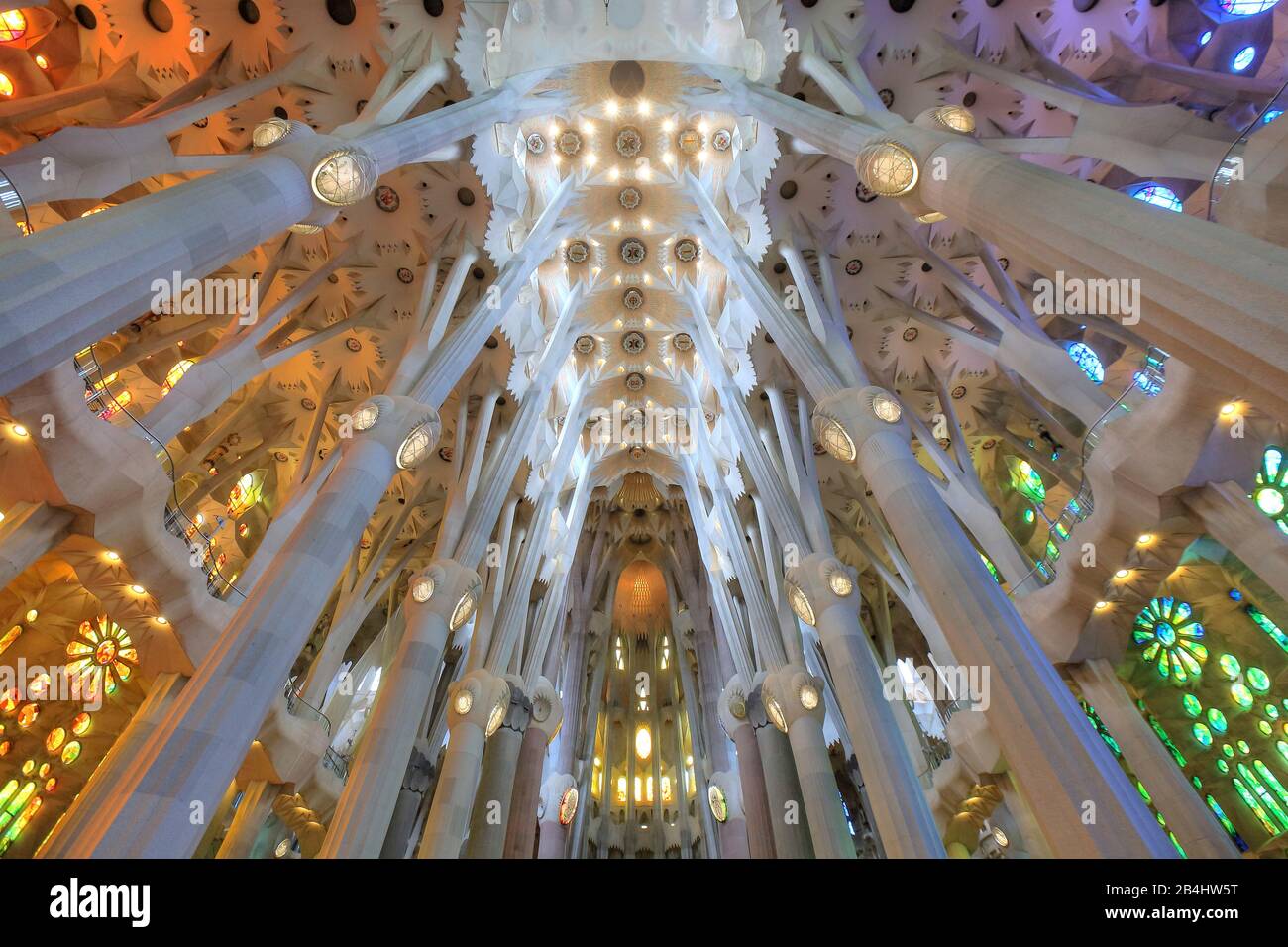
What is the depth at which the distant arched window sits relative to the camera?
14.0 metres

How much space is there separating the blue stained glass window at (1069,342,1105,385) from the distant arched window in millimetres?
3515

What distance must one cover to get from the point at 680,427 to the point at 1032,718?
1952 cm

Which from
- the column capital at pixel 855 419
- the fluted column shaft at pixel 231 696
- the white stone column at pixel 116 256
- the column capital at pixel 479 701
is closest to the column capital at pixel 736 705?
the column capital at pixel 479 701

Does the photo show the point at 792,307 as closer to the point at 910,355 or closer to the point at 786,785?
the point at 910,355

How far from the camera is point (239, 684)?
A: 22.1 ft

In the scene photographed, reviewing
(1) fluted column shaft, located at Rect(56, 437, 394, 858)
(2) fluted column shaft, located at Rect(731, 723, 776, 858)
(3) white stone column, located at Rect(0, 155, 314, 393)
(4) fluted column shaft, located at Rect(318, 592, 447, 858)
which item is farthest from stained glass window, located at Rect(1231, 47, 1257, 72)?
(4) fluted column shaft, located at Rect(318, 592, 447, 858)

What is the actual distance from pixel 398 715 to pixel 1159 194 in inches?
757

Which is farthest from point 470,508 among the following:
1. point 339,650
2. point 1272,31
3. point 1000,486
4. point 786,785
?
point 1272,31

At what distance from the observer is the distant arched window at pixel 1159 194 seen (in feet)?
45.8

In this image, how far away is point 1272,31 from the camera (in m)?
11.9

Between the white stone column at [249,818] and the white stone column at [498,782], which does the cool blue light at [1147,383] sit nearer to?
the white stone column at [498,782]

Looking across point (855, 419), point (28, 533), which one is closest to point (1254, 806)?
point (855, 419)

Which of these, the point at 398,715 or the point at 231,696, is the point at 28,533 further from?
the point at 398,715

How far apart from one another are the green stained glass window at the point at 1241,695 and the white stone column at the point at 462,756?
51.8 ft
